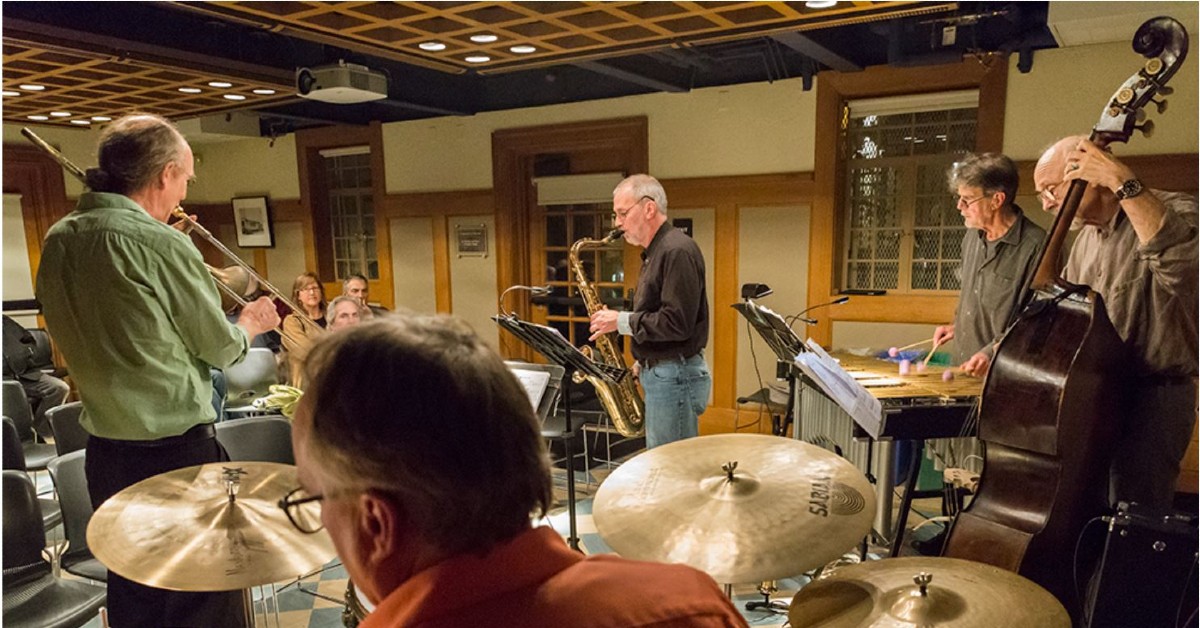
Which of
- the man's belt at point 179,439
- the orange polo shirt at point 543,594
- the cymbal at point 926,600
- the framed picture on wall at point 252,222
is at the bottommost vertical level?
Answer: the cymbal at point 926,600

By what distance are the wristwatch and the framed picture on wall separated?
721 centimetres

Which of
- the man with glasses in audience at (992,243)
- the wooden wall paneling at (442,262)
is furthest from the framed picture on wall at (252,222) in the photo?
the man with glasses in audience at (992,243)

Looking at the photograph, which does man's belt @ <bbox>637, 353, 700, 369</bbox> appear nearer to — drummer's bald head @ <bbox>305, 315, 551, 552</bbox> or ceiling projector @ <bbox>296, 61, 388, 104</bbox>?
drummer's bald head @ <bbox>305, 315, 551, 552</bbox>

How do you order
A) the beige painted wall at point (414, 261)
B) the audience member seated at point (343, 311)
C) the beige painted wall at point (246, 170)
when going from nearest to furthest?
the audience member seated at point (343, 311), the beige painted wall at point (414, 261), the beige painted wall at point (246, 170)

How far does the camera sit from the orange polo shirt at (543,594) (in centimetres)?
69

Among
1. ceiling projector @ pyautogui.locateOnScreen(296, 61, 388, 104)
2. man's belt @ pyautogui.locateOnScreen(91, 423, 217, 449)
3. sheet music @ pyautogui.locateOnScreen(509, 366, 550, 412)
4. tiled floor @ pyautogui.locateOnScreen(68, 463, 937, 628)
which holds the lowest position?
tiled floor @ pyautogui.locateOnScreen(68, 463, 937, 628)

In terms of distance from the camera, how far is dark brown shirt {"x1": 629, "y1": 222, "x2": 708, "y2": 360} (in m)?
3.06

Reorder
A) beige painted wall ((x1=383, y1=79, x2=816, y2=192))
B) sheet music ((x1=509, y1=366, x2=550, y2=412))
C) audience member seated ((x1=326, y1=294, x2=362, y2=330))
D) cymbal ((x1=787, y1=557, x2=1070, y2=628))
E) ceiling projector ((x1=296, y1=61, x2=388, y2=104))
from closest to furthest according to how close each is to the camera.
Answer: cymbal ((x1=787, y1=557, x2=1070, y2=628)), sheet music ((x1=509, y1=366, x2=550, y2=412)), audience member seated ((x1=326, y1=294, x2=362, y2=330)), ceiling projector ((x1=296, y1=61, x2=388, y2=104)), beige painted wall ((x1=383, y1=79, x2=816, y2=192))

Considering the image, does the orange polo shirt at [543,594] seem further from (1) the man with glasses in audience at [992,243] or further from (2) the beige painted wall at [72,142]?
(2) the beige painted wall at [72,142]

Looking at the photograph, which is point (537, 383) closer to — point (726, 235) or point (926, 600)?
point (926, 600)

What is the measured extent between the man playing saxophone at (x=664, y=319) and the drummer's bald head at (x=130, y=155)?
1.77 m

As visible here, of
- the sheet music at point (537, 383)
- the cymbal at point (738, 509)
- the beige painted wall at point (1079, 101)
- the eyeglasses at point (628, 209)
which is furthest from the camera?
the beige painted wall at point (1079, 101)

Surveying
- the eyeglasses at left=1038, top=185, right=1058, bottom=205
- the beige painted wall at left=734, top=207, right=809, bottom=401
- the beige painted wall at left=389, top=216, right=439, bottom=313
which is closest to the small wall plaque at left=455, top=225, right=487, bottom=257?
the beige painted wall at left=389, top=216, right=439, bottom=313

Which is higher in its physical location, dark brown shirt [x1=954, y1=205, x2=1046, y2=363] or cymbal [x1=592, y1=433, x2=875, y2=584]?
dark brown shirt [x1=954, y1=205, x2=1046, y2=363]
